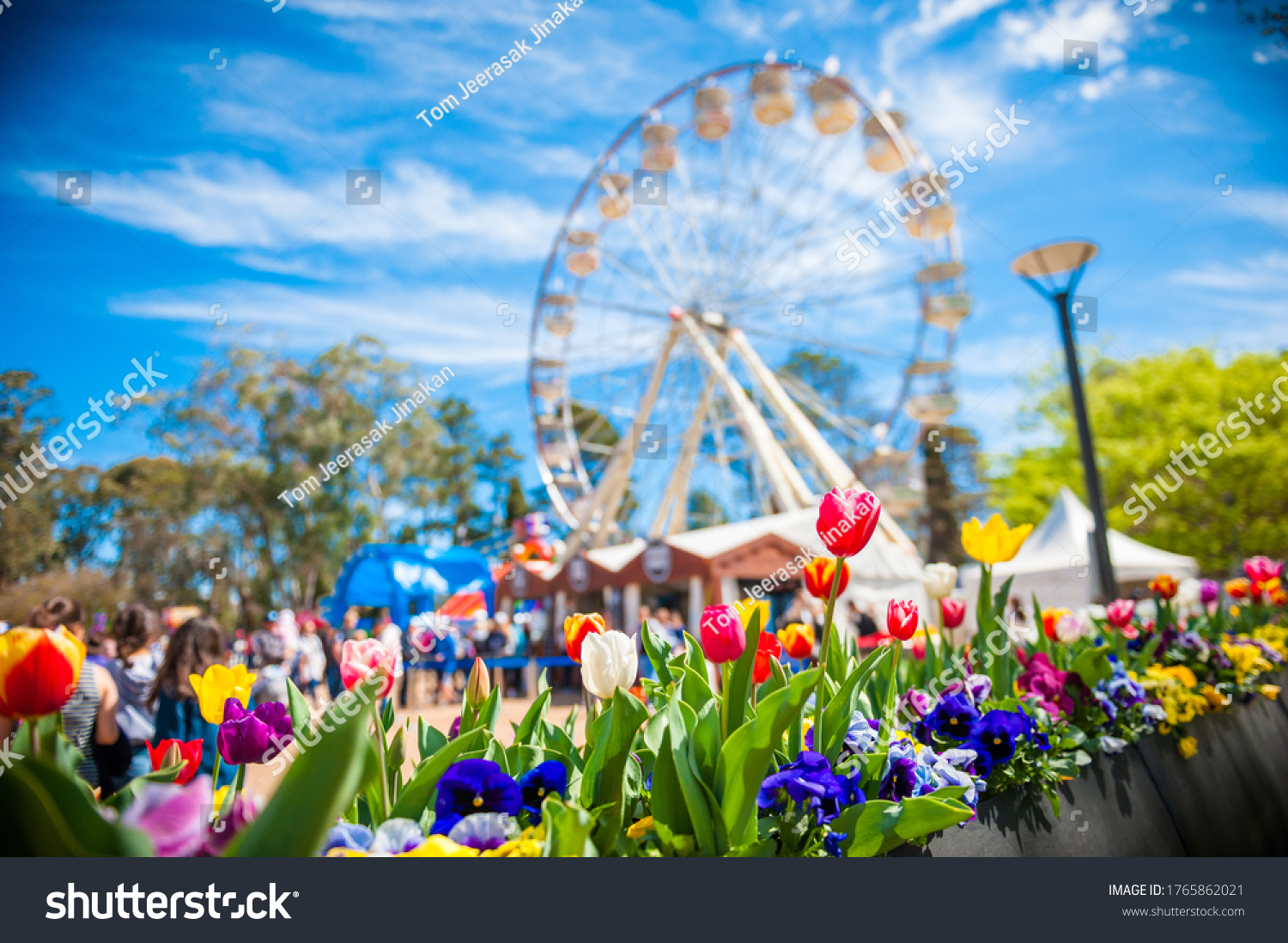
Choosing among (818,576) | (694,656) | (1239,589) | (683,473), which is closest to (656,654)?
(694,656)

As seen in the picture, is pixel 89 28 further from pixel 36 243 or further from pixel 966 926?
pixel 966 926

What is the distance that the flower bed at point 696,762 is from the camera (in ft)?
2.39

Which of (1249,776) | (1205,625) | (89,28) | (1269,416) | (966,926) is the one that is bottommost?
(1249,776)

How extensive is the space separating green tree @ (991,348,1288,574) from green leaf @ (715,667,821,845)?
21037 millimetres

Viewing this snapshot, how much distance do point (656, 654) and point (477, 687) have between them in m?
0.37

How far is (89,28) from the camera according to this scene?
4.91m

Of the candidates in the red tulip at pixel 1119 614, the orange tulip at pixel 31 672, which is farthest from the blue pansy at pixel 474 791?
the red tulip at pixel 1119 614

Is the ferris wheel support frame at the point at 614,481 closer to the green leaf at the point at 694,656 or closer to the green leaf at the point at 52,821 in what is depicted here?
the green leaf at the point at 694,656

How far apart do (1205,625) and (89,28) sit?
282 inches

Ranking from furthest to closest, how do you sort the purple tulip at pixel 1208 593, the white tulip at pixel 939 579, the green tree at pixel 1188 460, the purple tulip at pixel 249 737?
the green tree at pixel 1188 460, the purple tulip at pixel 1208 593, the white tulip at pixel 939 579, the purple tulip at pixel 249 737

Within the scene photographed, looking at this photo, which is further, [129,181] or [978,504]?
[978,504]

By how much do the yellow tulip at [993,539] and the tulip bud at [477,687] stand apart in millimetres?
1185

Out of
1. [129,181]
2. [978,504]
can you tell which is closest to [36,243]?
[129,181]

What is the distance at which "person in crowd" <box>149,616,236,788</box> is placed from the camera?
3.69 meters
